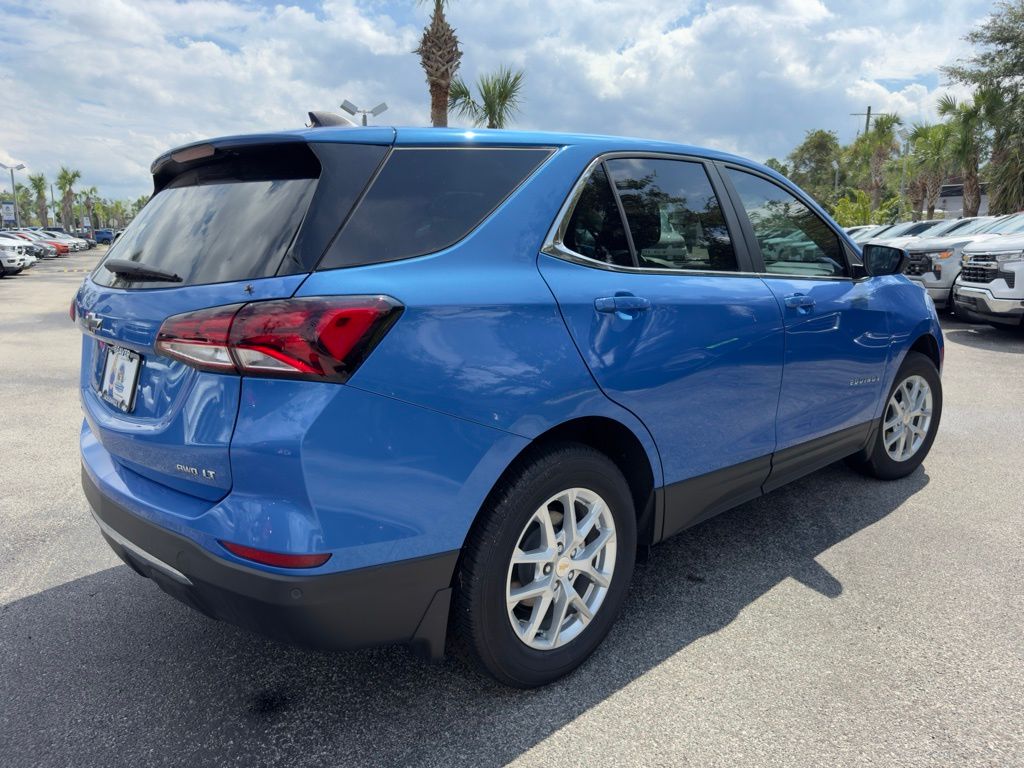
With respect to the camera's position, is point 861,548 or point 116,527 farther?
point 861,548

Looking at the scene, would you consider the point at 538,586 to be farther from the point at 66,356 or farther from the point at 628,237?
the point at 66,356

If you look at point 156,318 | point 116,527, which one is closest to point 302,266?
point 156,318

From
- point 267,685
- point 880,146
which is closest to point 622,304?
point 267,685

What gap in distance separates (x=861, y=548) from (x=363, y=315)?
110 inches

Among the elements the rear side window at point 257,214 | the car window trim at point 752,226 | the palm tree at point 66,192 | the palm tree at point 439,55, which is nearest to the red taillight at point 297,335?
the rear side window at point 257,214

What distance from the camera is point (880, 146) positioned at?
46906mm

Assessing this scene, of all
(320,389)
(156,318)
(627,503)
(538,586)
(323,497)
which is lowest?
(538,586)

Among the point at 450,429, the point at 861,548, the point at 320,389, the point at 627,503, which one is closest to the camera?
the point at 320,389

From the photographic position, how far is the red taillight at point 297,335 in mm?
1788

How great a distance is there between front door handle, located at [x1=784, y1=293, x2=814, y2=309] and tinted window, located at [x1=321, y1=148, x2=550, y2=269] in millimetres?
1423

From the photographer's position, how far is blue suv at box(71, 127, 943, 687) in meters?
1.82

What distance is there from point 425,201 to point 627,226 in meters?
0.83

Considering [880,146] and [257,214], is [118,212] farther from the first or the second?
[257,214]

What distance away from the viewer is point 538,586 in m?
2.32
